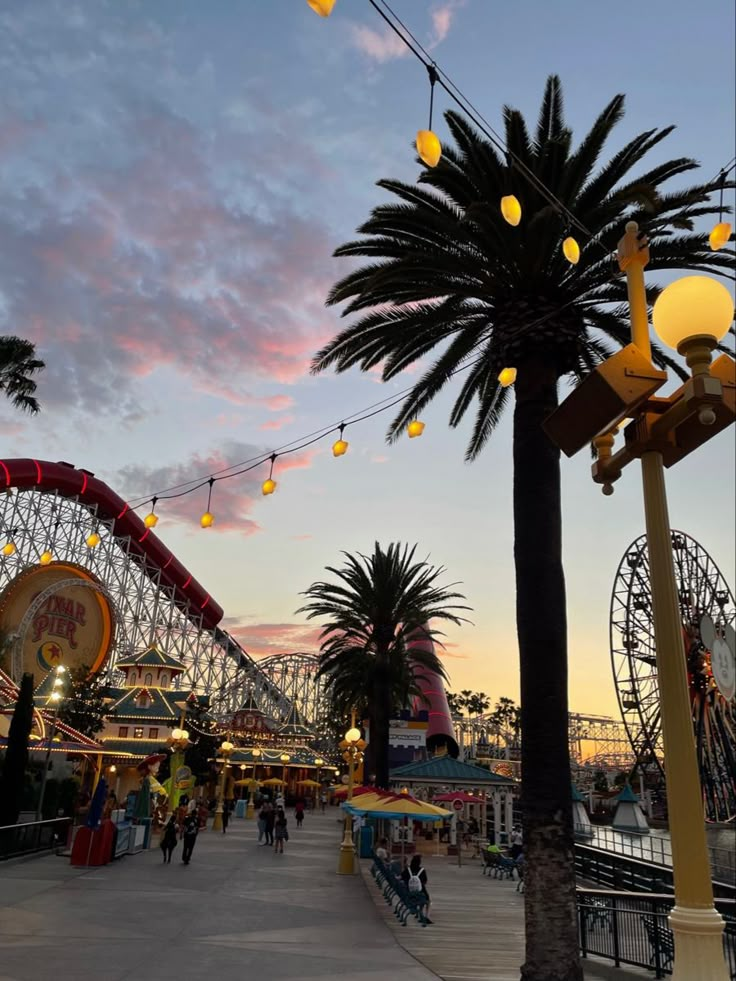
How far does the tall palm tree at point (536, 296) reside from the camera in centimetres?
976

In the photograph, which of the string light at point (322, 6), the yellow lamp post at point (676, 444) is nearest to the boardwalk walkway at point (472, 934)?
the yellow lamp post at point (676, 444)

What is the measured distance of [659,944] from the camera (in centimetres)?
1084

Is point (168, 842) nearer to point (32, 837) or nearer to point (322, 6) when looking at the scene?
point (32, 837)

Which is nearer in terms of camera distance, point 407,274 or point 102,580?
point 407,274

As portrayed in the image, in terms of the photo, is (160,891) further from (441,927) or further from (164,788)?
(164,788)

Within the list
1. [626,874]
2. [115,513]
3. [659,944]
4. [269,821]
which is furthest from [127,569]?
[659,944]

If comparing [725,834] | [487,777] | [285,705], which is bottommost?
[725,834]

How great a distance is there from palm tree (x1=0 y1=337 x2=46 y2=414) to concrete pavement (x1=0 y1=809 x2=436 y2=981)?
16.0 meters

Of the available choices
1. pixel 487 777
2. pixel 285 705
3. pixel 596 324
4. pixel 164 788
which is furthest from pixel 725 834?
pixel 596 324

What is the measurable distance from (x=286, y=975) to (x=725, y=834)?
54.8 meters

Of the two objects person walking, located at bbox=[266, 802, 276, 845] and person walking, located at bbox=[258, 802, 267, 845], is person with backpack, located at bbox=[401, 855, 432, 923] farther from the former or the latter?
person walking, located at bbox=[258, 802, 267, 845]

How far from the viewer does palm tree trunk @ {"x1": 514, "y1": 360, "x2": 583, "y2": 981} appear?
30.5 feet

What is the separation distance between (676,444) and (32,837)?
23575mm

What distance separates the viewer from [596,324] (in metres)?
13.2
